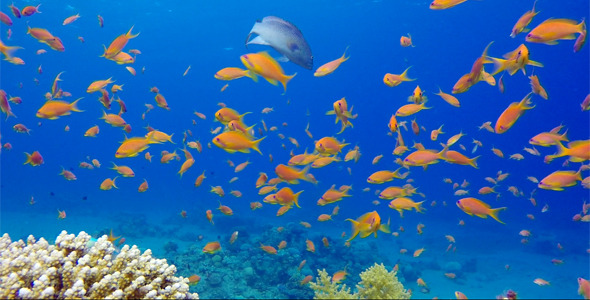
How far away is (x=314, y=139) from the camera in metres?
47.8

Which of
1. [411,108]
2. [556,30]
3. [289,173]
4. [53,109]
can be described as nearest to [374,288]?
[289,173]

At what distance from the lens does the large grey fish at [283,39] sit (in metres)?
3.73

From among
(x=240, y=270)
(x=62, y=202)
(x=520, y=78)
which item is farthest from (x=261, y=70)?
(x=520, y=78)

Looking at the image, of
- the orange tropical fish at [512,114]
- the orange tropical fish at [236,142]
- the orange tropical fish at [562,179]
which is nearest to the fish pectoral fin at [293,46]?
the orange tropical fish at [236,142]

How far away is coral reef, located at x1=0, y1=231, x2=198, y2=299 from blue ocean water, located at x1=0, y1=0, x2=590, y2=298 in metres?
2.47

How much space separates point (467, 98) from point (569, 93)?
1660cm

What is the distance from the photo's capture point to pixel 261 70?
4.01 m

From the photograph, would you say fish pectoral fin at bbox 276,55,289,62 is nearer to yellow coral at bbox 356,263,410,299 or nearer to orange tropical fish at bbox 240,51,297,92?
orange tropical fish at bbox 240,51,297,92

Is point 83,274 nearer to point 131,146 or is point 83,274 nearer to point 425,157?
point 131,146

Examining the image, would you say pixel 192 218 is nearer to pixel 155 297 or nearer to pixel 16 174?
pixel 155 297

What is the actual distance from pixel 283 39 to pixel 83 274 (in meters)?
3.08

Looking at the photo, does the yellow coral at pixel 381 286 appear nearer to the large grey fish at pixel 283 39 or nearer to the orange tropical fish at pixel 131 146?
the large grey fish at pixel 283 39

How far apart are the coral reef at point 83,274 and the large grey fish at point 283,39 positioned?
2.71 metres

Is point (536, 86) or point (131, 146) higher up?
point (536, 86)
